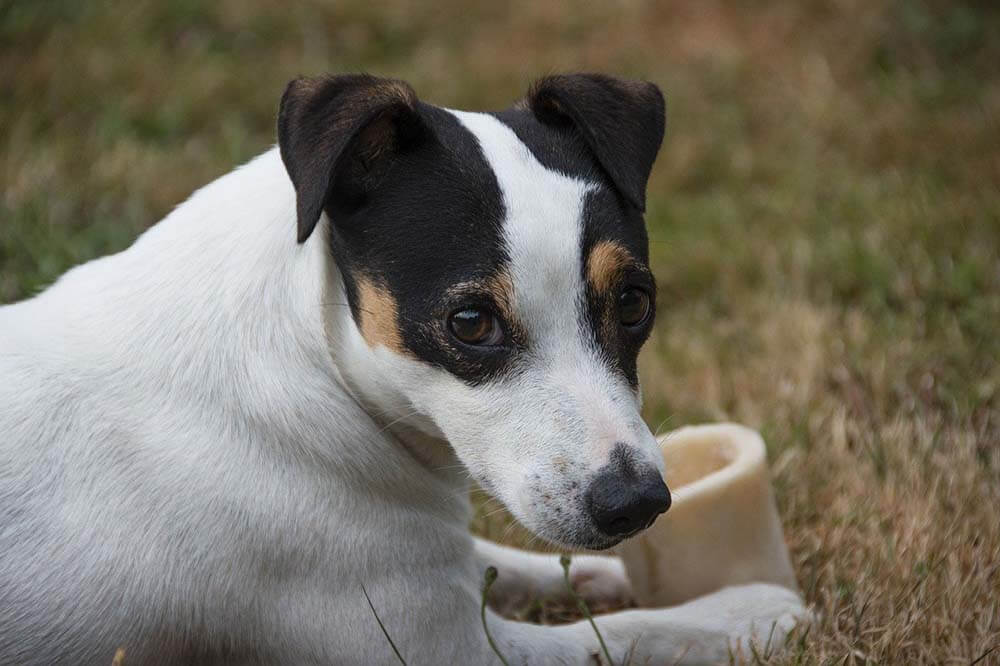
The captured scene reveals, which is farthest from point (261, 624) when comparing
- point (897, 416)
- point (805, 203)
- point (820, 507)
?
point (805, 203)

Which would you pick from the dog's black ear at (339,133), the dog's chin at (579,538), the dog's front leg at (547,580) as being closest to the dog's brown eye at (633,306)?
the dog's chin at (579,538)

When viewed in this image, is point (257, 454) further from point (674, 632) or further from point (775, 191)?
point (775, 191)

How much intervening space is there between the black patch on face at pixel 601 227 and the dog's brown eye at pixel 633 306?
2cm

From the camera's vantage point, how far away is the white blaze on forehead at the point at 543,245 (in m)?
2.91

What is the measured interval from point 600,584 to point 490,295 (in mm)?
1538

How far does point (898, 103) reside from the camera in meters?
7.88

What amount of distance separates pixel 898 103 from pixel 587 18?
99.0 inches

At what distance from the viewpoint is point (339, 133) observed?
291 cm

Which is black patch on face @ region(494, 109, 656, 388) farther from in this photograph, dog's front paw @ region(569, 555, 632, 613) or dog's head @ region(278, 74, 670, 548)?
dog's front paw @ region(569, 555, 632, 613)

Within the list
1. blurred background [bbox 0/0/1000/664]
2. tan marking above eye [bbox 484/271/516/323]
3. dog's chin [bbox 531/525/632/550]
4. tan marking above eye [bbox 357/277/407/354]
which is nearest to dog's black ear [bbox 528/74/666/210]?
tan marking above eye [bbox 484/271/516/323]

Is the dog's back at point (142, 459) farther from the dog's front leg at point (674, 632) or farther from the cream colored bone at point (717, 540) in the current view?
the cream colored bone at point (717, 540)

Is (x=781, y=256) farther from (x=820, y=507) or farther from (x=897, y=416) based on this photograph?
(x=820, y=507)

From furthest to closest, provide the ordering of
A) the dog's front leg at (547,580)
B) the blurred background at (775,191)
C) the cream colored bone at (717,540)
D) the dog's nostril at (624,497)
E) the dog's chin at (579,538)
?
the blurred background at (775,191) < the dog's front leg at (547,580) < the cream colored bone at (717,540) < the dog's chin at (579,538) < the dog's nostril at (624,497)

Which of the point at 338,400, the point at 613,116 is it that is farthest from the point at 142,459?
the point at 613,116
